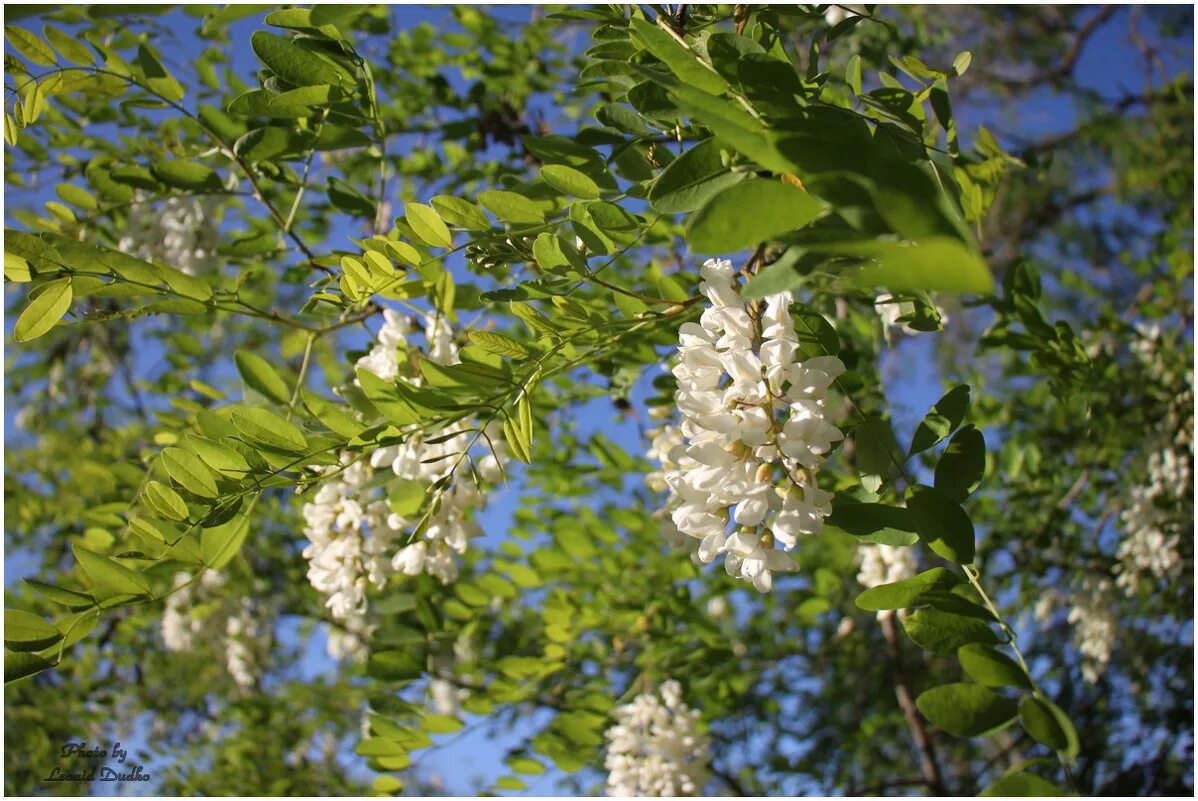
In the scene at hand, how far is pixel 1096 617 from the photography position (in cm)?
245

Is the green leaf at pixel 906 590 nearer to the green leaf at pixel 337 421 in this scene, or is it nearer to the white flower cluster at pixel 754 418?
the white flower cluster at pixel 754 418

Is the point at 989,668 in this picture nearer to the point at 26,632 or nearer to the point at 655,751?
the point at 26,632

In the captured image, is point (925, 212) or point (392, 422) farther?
point (392, 422)

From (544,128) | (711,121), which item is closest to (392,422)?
(711,121)

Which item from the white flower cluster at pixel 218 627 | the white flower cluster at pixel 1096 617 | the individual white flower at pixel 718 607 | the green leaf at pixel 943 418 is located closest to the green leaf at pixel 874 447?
the green leaf at pixel 943 418

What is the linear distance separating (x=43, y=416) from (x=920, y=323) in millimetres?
3714

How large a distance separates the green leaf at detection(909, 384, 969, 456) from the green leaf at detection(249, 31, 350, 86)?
2.56 ft

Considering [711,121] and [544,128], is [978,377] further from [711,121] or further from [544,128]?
[711,121]

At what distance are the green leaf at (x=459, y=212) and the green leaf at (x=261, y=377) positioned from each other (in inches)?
17.7

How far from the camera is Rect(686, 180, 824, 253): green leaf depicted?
0.54 m

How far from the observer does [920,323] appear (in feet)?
2.79

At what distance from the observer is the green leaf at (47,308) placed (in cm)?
88

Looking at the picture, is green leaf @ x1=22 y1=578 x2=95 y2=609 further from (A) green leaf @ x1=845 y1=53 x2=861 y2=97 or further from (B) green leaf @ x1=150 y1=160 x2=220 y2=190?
(A) green leaf @ x1=845 y1=53 x2=861 y2=97

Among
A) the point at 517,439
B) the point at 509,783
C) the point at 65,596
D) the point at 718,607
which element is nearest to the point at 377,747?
the point at 509,783
